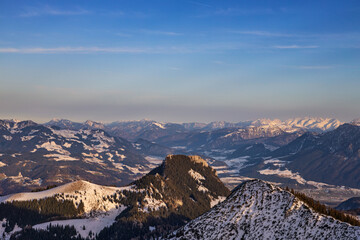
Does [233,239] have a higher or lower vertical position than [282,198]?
lower

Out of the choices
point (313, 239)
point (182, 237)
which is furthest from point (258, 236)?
point (182, 237)

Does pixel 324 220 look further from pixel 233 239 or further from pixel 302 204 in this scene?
pixel 233 239

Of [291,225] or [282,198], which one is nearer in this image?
[291,225]

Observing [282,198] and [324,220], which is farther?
[282,198]

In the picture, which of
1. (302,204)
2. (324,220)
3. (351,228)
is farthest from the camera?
(302,204)

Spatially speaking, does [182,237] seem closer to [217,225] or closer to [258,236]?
[217,225]

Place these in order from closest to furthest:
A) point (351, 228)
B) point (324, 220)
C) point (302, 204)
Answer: point (351, 228)
point (324, 220)
point (302, 204)

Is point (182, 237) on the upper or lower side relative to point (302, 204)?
lower

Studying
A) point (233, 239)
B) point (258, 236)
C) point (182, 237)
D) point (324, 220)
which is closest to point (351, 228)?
point (324, 220)

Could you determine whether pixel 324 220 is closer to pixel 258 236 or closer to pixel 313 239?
pixel 313 239
